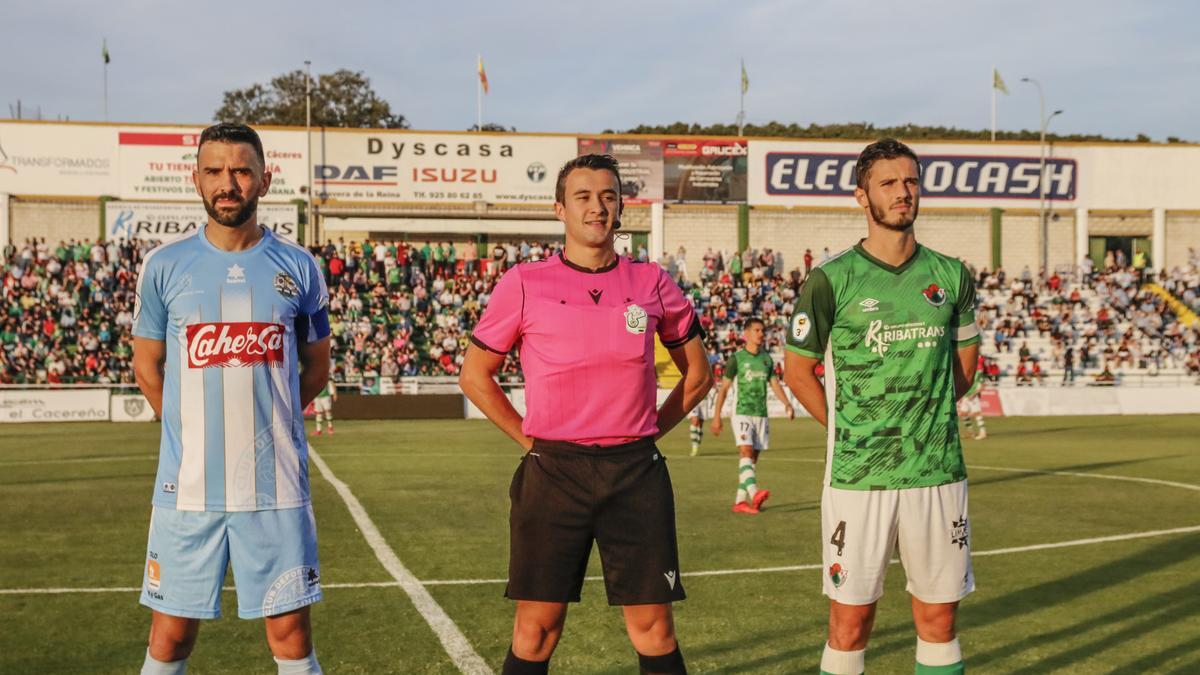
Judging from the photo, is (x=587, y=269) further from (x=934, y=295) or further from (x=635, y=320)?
(x=934, y=295)

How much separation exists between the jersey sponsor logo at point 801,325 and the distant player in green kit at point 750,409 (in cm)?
847

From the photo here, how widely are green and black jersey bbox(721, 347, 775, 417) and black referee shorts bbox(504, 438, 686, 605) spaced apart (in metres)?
10.3

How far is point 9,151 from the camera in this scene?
163 ft

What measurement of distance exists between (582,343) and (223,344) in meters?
1.45

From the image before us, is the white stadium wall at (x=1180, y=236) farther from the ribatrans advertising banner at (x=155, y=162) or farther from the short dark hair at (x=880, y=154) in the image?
the short dark hair at (x=880, y=154)

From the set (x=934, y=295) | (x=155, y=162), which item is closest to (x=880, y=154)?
(x=934, y=295)

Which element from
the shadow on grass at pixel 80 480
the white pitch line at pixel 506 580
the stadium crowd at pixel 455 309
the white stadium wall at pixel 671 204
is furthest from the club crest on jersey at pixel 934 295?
the white stadium wall at pixel 671 204

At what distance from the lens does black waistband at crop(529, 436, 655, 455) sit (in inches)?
198

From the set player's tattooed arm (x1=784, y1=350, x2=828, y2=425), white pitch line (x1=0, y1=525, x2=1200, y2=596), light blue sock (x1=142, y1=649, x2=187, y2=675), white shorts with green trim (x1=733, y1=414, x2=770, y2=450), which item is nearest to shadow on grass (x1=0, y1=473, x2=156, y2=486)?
white pitch line (x1=0, y1=525, x2=1200, y2=596)

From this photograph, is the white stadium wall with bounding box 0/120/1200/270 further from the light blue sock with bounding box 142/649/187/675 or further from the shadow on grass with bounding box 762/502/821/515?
the light blue sock with bounding box 142/649/187/675

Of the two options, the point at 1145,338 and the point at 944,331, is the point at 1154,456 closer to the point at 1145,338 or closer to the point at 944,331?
the point at 944,331

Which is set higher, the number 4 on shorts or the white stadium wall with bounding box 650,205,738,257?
the white stadium wall with bounding box 650,205,738,257

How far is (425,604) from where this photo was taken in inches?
356

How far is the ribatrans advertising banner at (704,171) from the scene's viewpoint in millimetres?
52656
